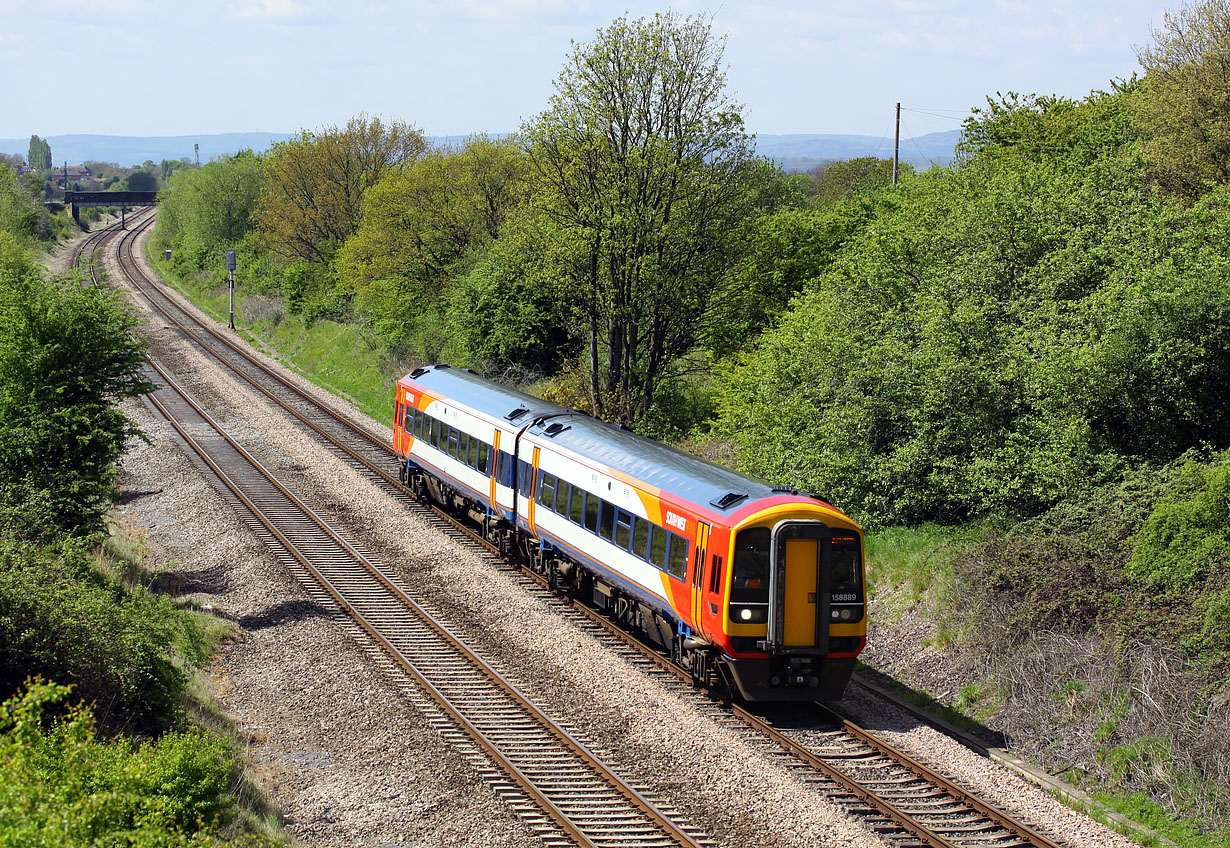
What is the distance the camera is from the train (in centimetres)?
1390

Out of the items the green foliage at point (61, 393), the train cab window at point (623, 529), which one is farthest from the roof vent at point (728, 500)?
the green foliage at point (61, 393)

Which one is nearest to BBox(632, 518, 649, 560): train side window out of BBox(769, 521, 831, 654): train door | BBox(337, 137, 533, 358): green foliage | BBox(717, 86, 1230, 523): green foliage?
BBox(769, 521, 831, 654): train door

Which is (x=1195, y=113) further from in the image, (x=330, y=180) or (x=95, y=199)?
(x=95, y=199)

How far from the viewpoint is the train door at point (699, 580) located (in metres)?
14.3

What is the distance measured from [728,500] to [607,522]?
322 cm

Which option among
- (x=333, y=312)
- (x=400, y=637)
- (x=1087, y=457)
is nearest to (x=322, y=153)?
(x=333, y=312)

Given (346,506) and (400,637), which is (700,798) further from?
(346,506)

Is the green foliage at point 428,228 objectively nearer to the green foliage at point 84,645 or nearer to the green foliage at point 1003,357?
the green foliage at point 1003,357

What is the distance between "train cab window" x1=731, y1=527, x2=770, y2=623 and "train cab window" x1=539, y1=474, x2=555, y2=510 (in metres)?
5.98

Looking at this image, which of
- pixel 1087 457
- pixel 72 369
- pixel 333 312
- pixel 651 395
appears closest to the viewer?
pixel 1087 457

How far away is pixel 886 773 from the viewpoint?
12484mm

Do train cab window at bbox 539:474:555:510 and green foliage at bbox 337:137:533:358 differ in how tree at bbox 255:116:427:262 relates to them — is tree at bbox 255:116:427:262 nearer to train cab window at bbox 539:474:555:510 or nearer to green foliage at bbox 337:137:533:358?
green foliage at bbox 337:137:533:358

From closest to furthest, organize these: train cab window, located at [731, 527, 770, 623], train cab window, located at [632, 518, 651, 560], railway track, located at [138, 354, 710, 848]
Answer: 1. railway track, located at [138, 354, 710, 848]
2. train cab window, located at [731, 527, 770, 623]
3. train cab window, located at [632, 518, 651, 560]

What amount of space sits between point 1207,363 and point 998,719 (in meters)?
7.52
